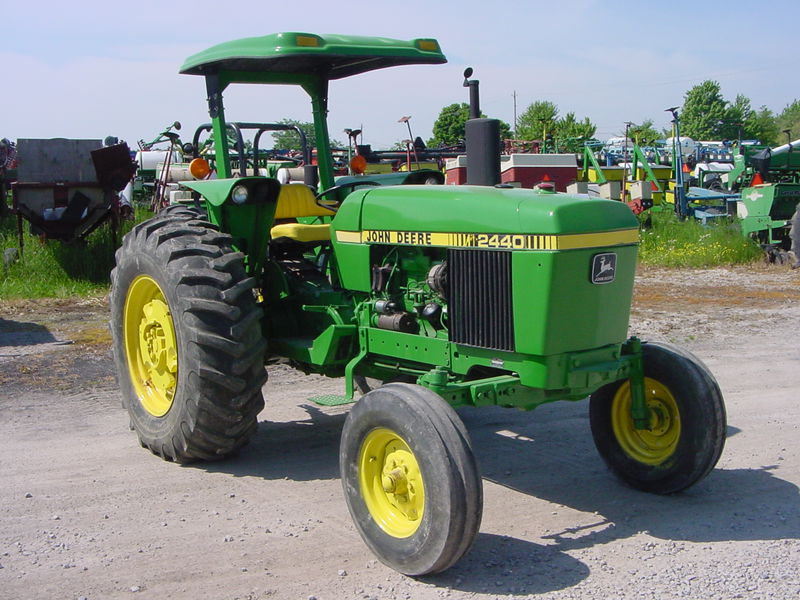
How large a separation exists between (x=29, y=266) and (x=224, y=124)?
7.34 meters

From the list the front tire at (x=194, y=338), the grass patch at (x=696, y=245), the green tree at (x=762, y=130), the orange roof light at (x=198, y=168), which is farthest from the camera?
the green tree at (x=762, y=130)

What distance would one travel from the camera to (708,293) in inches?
476

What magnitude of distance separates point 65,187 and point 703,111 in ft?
219

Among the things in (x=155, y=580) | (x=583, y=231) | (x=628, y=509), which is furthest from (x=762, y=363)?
(x=155, y=580)

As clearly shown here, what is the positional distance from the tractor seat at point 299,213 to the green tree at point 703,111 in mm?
65673

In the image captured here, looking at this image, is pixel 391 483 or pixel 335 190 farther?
pixel 335 190

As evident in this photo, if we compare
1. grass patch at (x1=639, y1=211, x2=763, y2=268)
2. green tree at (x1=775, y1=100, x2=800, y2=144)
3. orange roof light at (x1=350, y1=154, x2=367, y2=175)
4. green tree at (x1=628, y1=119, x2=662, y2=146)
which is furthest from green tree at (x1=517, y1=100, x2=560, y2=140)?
orange roof light at (x1=350, y1=154, x2=367, y2=175)

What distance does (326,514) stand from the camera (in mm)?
4469

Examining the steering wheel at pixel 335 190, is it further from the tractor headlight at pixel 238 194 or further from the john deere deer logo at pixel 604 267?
the john deere deer logo at pixel 604 267

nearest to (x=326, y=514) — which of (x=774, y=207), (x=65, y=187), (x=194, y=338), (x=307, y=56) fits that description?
(x=194, y=338)

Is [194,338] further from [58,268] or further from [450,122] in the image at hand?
[450,122]

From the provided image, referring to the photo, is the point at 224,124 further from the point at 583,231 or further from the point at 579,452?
the point at 579,452

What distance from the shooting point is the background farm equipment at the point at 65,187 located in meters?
12.4

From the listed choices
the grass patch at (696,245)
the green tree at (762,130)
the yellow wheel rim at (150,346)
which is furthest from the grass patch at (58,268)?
the green tree at (762,130)
